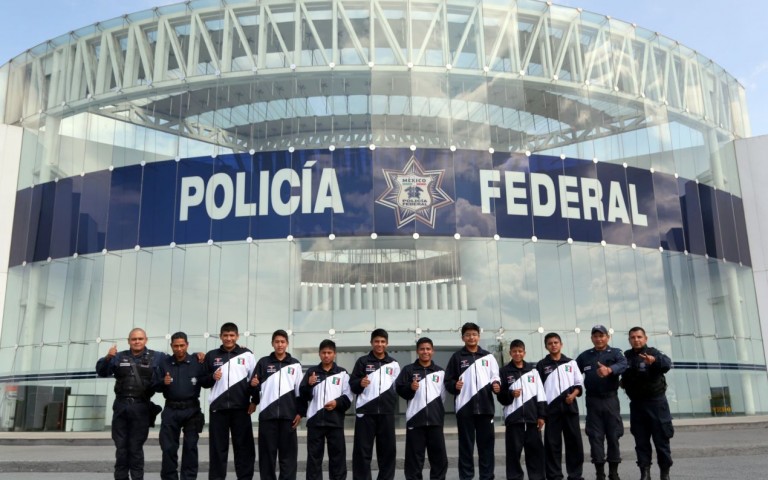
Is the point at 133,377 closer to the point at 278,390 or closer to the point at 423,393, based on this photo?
the point at 278,390

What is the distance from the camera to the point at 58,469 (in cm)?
950

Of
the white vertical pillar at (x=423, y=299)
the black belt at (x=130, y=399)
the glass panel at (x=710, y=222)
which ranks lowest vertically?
the black belt at (x=130, y=399)

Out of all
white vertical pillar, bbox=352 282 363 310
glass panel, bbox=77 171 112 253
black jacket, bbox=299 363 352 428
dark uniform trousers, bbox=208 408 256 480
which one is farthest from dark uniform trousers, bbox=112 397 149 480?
glass panel, bbox=77 171 112 253

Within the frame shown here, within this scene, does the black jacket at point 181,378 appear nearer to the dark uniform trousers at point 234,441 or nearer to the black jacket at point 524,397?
the dark uniform trousers at point 234,441

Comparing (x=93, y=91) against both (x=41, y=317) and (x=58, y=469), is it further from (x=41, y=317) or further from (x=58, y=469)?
(x=58, y=469)

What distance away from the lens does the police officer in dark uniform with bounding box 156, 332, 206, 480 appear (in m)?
7.13

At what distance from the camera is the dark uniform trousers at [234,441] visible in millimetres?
7234

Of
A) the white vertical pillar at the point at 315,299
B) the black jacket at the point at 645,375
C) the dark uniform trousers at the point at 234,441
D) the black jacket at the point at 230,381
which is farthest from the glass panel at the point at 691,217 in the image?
the dark uniform trousers at the point at 234,441

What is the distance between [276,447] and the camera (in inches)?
286

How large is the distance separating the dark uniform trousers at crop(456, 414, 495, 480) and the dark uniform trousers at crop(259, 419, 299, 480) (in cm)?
178

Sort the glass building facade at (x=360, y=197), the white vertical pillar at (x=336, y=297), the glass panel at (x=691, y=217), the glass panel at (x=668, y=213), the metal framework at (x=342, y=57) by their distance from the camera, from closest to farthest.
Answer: the white vertical pillar at (x=336, y=297) → the glass building facade at (x=360, y=197) → the metal framework at (x=342, y=57) → the glass panel at (x=668, y=213) → the glass panel at (x=691, y=217)

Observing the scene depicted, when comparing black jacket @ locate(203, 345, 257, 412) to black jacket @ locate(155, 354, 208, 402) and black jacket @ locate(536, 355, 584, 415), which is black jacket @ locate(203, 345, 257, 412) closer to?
black jacket @ locate(155, 354, 208, 402)

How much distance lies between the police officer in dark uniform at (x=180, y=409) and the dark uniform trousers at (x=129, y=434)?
0.23m

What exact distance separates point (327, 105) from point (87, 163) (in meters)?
6.47
